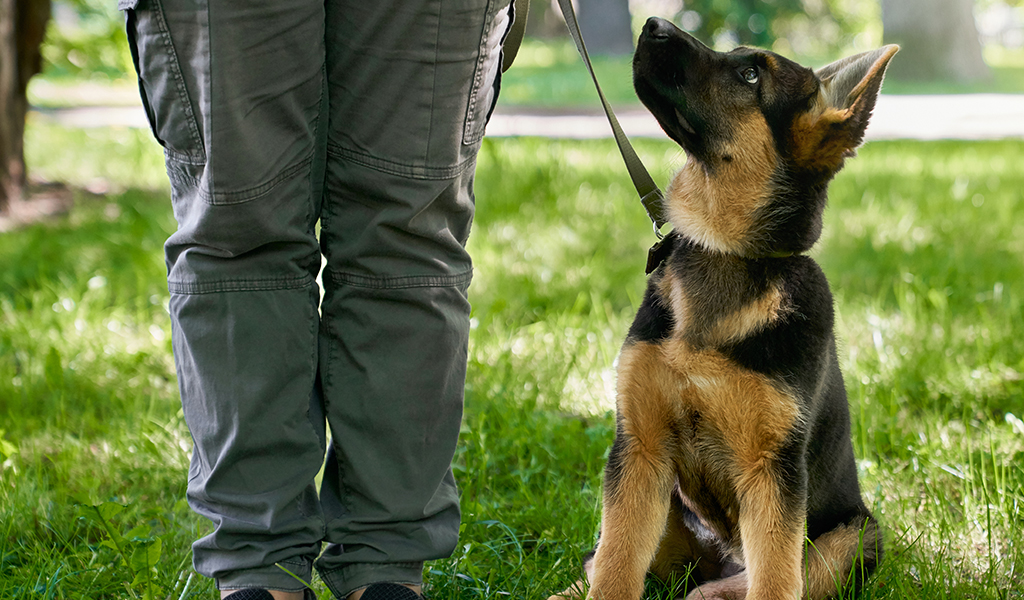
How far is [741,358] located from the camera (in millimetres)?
2057

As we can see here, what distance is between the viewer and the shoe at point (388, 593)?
6.70ft

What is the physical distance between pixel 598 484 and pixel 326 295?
118cm

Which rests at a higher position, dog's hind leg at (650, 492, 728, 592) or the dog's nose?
the dog's nose

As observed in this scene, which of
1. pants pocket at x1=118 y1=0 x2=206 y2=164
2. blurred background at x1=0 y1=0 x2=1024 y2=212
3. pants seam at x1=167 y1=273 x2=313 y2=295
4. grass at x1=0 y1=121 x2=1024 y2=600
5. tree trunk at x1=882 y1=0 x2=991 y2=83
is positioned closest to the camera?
pants pocket at x1=118 y1=0 x2=206 y2=164

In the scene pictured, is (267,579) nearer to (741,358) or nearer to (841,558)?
(741,358)

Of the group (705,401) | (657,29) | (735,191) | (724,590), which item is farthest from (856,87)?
(724,590)

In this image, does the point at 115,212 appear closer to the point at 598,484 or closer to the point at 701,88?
the point at 598,484

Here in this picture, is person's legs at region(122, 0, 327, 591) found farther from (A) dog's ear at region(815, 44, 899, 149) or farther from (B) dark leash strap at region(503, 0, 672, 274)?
(A) dog's ear at region(815, 44, 899, 149)

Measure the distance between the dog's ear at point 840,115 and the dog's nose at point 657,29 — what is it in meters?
0.41

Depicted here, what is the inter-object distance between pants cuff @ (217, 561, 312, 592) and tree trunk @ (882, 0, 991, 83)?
71.1ft

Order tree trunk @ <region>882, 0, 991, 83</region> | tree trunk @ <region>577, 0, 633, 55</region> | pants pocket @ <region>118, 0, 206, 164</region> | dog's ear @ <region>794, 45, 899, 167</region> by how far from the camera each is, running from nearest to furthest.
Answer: pants pocket @ <region>118, 0, 206, 164</region> → dog's ear @ <region>794, 45, 899, 167</region> → tree trunk @ <region>882, 0, 991, 83</region> → tree trunk @ <region>577, 0, 633, 55</region>

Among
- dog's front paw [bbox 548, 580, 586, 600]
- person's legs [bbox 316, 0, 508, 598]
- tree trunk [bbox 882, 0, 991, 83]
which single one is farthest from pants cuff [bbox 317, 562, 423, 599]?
tree trunk [bbox 882, 0, 991, 83]

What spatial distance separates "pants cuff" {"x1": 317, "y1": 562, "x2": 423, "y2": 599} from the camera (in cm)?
207

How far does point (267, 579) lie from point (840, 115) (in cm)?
174
